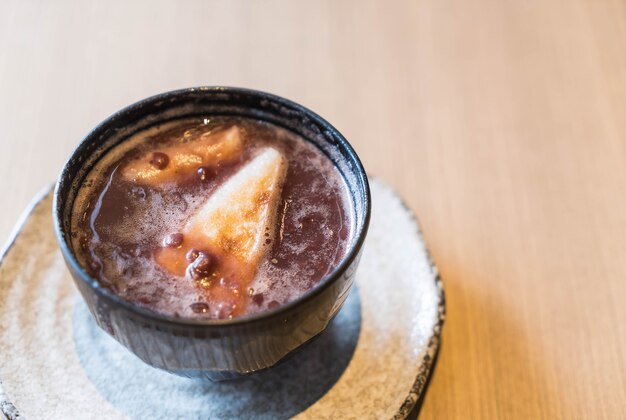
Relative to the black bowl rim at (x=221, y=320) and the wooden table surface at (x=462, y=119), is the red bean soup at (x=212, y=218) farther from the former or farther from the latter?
the wooden table surface at (x=462, y=119)

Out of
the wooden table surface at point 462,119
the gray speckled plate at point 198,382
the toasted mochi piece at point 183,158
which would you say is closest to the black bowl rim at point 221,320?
the toasted mochi piece at point 183,158

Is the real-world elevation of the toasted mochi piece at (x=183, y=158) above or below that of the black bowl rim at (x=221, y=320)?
above

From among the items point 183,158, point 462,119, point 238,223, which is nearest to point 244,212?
A: point 238,223

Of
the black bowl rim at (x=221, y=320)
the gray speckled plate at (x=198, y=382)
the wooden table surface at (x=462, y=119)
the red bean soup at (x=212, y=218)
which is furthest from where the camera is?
the wooden table surface at (x=462, y=119)

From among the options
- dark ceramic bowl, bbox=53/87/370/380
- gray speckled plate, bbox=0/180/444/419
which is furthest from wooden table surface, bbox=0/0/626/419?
dark ceramic bowl, bbox=53/87/370/380

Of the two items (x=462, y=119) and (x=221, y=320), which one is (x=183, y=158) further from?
(x=462, y=119)

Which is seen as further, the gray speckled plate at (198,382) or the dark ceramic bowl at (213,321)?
the gray speckled plate at (198,382)

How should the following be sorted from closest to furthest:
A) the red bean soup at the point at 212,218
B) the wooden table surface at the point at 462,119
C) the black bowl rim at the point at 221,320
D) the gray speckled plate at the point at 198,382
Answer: the black bowl rim at the point at 221,320 → the red bean soup at the point at 212,218 → the gray speckled plate at the point at 198,382 → the wooden table surface at the point at 462,119
